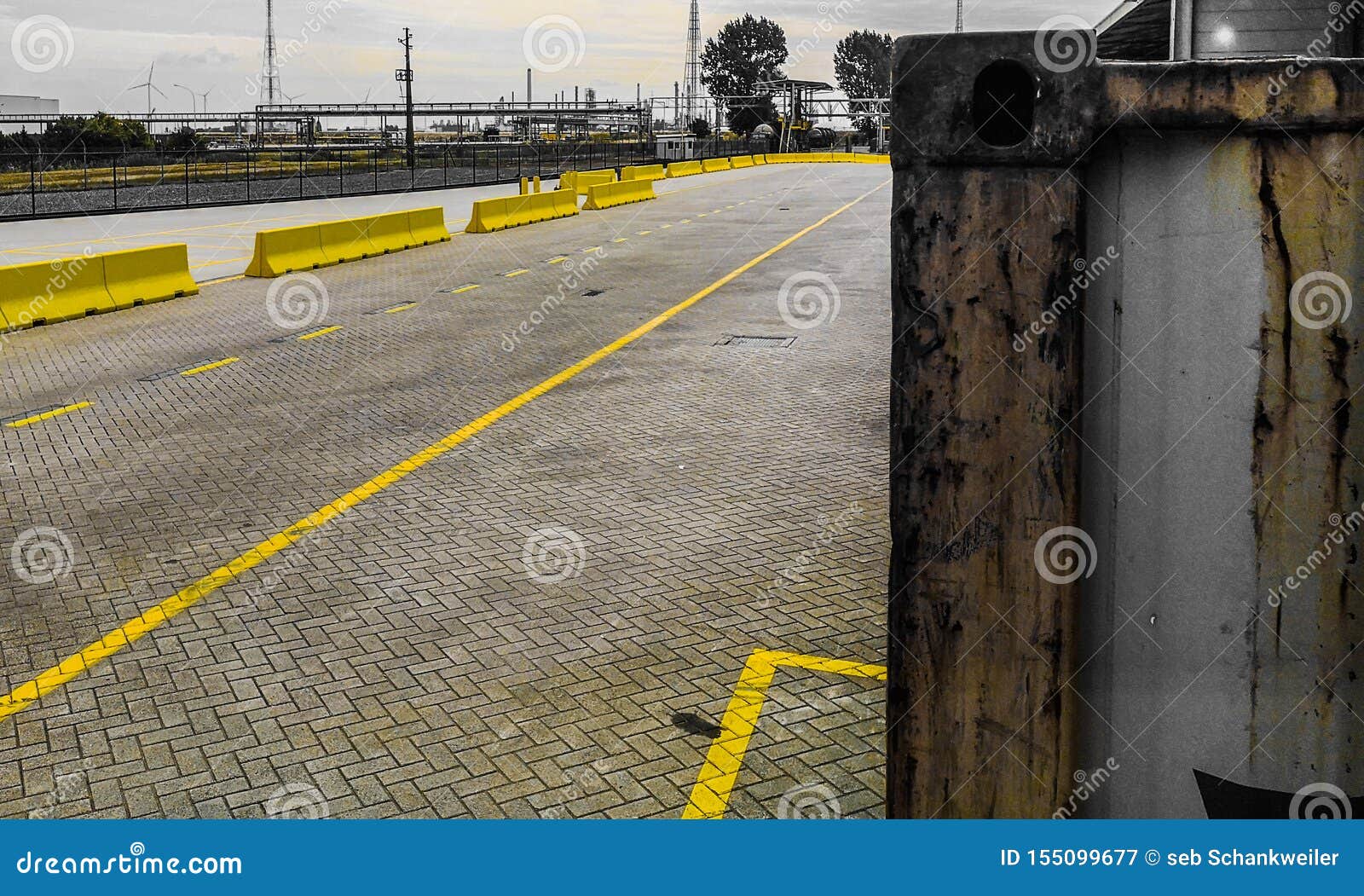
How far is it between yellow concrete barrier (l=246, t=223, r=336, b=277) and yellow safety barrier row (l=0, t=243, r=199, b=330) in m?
1.90

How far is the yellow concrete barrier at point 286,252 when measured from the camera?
2142cm

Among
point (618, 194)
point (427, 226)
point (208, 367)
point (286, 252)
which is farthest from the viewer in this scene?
point (618, 194)

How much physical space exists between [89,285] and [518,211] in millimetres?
Answer: 15920

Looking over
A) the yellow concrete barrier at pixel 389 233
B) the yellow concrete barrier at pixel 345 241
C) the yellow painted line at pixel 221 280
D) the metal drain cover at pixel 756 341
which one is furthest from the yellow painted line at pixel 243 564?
the yellow concrete barrier at pixel 389 233

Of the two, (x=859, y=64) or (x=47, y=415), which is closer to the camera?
(x=47, y=415)

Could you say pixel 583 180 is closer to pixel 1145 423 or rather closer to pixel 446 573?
pixel 446 573

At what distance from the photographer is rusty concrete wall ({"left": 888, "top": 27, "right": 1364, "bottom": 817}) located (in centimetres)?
236

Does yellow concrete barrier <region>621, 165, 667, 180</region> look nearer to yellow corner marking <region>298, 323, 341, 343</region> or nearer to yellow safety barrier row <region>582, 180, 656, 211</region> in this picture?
yellow safety barrier row <region>582, 180, 656, 211</region>

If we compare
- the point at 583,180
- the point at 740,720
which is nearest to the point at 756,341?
the point at 740,720

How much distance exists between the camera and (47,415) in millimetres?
11234

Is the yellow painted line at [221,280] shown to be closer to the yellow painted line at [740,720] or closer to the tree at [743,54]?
the yellow painted line at [740,720]

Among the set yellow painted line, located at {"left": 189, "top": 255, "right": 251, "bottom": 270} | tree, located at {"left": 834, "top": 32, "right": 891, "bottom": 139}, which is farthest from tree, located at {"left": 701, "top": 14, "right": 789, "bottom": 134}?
yellow painted line, located at {"left": 189, "top": 255, "right": 251, "bottom": 270}

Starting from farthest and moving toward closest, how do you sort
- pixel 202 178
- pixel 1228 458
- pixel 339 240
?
pixel 202 178
pixel 339 240
pixel 1228 458

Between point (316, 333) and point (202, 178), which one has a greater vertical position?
point (202, 178)
